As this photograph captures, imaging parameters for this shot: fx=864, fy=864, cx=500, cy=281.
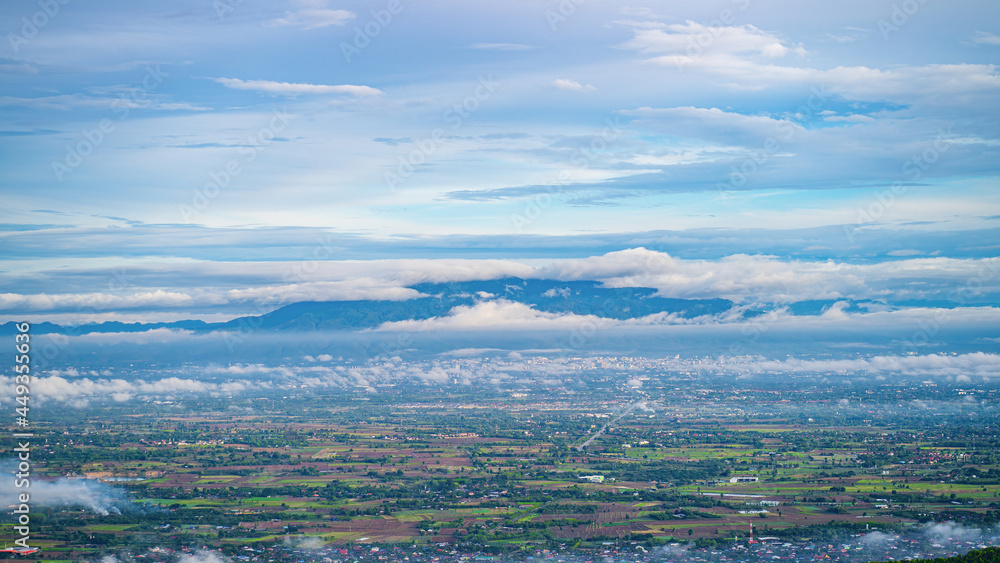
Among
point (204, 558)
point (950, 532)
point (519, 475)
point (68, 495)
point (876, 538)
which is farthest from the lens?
point (519, 475)

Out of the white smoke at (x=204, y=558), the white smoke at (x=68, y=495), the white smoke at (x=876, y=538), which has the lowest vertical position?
the white smoke at (x=876, y=538)

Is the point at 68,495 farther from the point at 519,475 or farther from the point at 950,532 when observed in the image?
the point at 950,532

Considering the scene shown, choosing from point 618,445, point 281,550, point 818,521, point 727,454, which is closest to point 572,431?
point 618,445

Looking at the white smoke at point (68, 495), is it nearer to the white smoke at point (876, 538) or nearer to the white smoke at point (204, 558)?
the white smoke at point (204, 558)

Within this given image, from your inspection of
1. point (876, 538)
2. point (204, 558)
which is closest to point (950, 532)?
point (876, 538)

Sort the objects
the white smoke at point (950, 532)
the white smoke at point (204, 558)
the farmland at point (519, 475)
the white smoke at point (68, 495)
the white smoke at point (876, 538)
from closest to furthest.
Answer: the white smoke at point (204, 558) → the white smoke at point (876, 538) → the white smoke at point (950, 532) → the farmland at point (519, 475) → the white smoke at point (68, 495)

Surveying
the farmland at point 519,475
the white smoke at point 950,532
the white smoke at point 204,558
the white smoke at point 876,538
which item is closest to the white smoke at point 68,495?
the farmland at point 519,475

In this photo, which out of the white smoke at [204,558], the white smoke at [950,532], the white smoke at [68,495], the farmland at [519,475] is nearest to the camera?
the white smoke at [204,558]

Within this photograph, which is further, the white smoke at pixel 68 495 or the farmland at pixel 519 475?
the white smoke at pixel 68 495

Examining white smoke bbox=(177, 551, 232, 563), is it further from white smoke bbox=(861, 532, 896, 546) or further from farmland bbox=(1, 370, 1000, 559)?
white smoke bbox=(861, 532, 896, 546)

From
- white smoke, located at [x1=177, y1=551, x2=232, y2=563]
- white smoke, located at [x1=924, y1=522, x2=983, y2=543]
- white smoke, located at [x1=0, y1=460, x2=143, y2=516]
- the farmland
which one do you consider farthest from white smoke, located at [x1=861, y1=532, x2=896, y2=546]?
white smoke, located at [x1=0, y1=460, x2=143, y2=516]

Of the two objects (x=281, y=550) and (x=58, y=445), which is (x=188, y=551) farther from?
(x=58, y=445)
